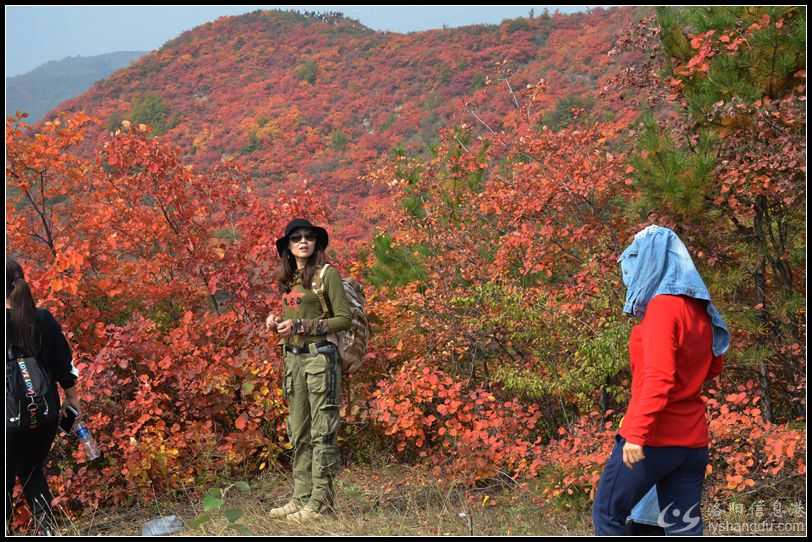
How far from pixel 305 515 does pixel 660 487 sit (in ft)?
7.40

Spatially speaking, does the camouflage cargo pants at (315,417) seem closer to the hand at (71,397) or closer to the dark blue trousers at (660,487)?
the hand at (71,397)

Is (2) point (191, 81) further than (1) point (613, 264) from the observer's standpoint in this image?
Yes

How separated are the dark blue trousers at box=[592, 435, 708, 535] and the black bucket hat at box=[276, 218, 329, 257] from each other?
237cm

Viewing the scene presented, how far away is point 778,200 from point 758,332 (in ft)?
→ 3.39

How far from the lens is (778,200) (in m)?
5.58

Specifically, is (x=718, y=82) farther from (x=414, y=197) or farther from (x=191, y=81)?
(x=191, y=81)

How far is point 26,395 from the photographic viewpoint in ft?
12.0

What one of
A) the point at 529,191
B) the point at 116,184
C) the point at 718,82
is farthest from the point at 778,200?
the point at 116,184

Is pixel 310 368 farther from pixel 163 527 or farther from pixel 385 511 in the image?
pixel 163 527

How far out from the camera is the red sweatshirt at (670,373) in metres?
2.55

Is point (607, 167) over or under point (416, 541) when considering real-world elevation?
over

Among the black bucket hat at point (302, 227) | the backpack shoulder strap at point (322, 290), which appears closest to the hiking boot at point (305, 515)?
the backpack shoulder strap at point (322, 290)

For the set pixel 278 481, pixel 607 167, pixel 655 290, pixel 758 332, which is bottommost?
pixel 278 481

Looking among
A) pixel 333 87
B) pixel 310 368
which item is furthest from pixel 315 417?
pixel 333 87
